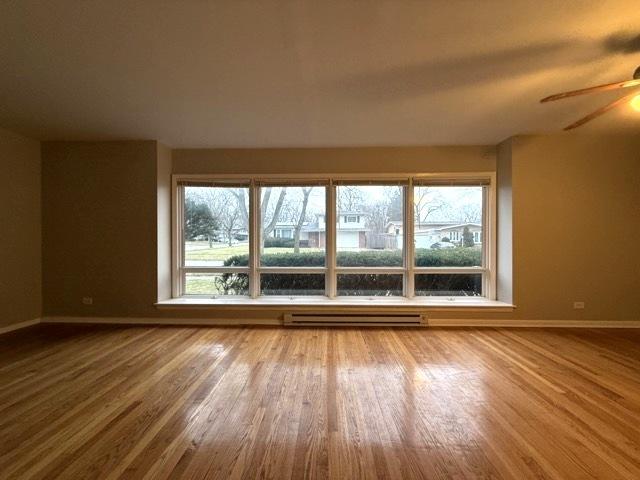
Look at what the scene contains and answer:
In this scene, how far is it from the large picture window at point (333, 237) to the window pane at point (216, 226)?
0.05ft

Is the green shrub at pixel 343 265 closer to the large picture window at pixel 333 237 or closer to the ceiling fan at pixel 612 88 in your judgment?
the large picture window at pixel 333 237

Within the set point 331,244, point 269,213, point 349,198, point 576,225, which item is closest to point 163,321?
point 269,213

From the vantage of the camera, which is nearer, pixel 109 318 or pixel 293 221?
pixel 109 318

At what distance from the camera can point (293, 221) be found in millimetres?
4770

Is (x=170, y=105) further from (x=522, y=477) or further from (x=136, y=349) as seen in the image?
(x=522, y=477)

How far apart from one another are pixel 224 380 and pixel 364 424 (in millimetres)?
1264

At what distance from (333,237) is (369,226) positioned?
561 millimetres

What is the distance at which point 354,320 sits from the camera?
4277 millimetres

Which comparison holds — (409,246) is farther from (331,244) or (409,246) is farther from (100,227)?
(100,227)

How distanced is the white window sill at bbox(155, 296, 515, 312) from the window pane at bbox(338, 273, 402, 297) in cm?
15

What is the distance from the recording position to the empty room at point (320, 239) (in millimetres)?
1882

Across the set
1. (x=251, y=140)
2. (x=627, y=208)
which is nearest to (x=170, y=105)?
(x=251, y=140)

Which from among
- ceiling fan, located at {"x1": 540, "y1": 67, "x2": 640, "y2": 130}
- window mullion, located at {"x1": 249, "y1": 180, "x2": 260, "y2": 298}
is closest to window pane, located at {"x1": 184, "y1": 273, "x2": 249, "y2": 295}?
window mullion, located at {"x1": 249, "y1": 180, "x2": 260, "y2": 298}

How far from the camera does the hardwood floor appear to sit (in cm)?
168
